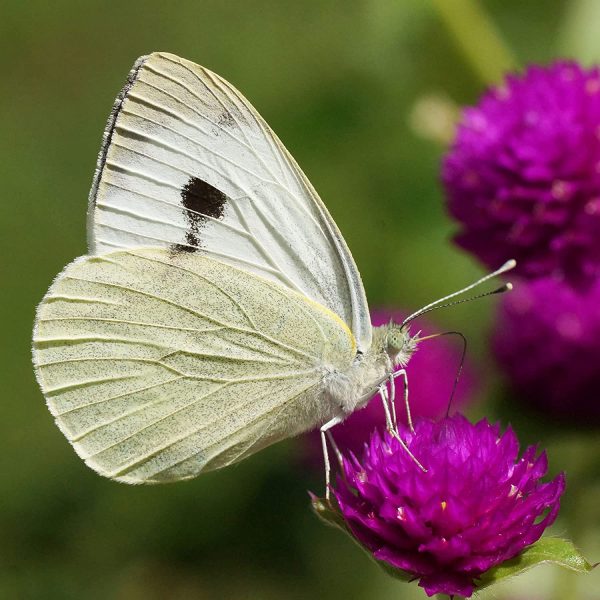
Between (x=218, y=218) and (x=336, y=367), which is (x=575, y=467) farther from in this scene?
(x=218, y=218)

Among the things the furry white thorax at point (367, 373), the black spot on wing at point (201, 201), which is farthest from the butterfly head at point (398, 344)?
the black spot on wing at point (201, 201)

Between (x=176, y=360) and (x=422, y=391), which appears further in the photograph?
(x=422, y=391)

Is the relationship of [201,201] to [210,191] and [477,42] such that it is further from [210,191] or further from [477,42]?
[477,42]

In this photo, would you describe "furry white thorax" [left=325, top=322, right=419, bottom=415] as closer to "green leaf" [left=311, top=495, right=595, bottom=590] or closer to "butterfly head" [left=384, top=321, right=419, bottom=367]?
"butterfly head" [left=384, top=321, right=419, bottom=367]

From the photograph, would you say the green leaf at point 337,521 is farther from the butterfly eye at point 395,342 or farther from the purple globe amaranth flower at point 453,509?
the butterfly eye at point 395,342

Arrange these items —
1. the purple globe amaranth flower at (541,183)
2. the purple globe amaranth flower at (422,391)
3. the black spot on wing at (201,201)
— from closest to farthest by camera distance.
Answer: the black spot on wing at (201,201), the purple globe amaranth flower at (541,183), the purple globe amaranth flower at (422,391)

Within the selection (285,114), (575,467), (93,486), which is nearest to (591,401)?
(575,467)

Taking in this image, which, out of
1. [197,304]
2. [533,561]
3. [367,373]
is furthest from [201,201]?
[533,561]
